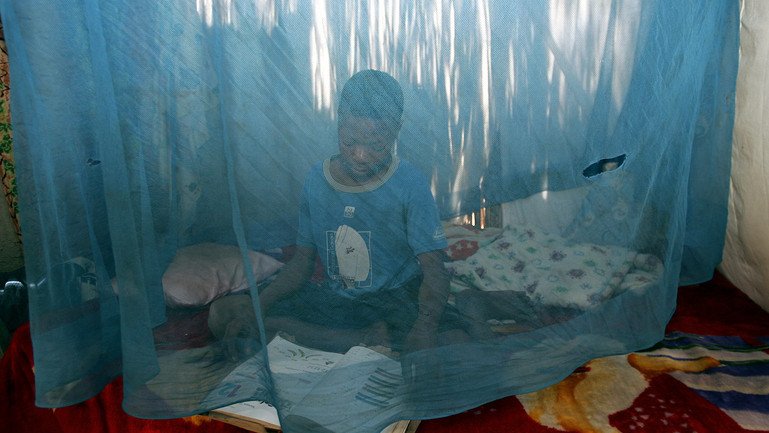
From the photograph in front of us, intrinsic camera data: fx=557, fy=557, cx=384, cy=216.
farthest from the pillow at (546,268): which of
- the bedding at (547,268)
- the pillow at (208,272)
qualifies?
the pillow at (208,272)

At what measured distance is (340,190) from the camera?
1171 millimetres

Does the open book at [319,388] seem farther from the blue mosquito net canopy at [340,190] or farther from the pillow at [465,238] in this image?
the pillow at [465,238]

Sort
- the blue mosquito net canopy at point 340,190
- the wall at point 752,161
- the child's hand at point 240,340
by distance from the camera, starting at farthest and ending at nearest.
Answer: the wall at point 752,161 < the child's hand at point 240,340 < the blue mosquito net canopy at point 340,190

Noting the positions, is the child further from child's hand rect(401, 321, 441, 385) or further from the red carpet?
the red carpet

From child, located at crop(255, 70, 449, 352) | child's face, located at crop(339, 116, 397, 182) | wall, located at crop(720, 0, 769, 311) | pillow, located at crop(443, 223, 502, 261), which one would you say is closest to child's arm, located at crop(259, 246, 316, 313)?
child, located at crop(255, 70, 449, 352)

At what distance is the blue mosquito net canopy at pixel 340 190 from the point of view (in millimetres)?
1096

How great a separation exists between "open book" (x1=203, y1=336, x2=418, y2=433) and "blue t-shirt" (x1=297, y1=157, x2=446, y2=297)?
16 centimetres

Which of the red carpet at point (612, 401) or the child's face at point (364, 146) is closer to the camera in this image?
the child's face at point (364, 146)

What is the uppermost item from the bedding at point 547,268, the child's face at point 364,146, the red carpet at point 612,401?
the child's face at point 364,146

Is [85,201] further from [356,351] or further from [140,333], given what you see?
[356,351]

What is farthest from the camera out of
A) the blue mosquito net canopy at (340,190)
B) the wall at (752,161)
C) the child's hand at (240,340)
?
the wall at (752,161)

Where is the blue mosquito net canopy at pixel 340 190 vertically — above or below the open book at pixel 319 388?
above

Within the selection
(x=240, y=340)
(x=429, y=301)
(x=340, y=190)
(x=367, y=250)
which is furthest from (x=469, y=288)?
(x=240, y=340)

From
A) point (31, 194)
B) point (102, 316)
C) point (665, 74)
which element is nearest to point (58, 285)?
point (102, 316)
